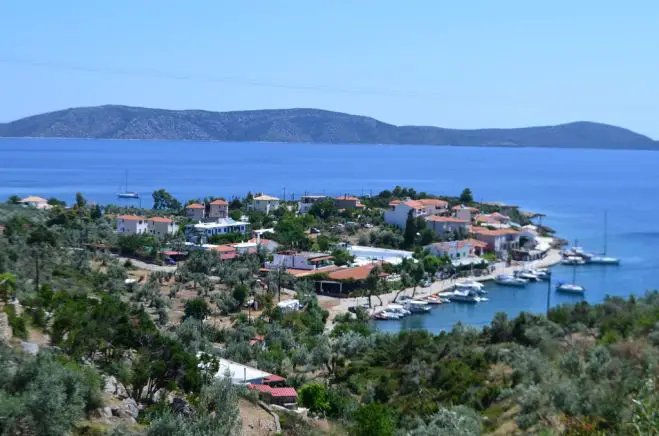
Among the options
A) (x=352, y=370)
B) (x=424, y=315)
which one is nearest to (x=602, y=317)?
(x=352, y=370)

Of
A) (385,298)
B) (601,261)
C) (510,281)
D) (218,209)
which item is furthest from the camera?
(218,209)

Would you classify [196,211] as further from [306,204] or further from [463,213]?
[463,213]

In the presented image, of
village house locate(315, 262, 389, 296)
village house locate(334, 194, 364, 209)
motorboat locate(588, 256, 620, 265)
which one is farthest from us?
village house locate(334, 194, 364, 209)

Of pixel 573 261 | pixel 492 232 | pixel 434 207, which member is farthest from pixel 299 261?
pixel 434 207

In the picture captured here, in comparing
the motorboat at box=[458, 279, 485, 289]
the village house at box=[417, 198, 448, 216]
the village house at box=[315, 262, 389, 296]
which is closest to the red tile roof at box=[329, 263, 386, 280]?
the village house at box=[315, 262, 389, 296]

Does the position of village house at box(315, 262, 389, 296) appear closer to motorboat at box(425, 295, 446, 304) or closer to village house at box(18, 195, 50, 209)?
motorboat at box(425, 295, 446, 304)
